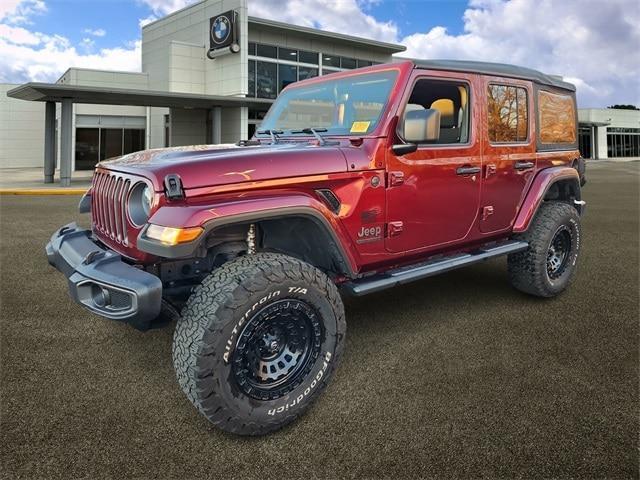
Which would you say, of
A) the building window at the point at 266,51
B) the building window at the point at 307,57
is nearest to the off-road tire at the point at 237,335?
the building window at the point at 266,51

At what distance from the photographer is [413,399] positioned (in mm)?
2826

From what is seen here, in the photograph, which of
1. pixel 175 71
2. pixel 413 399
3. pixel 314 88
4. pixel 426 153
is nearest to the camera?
pixel 413 399

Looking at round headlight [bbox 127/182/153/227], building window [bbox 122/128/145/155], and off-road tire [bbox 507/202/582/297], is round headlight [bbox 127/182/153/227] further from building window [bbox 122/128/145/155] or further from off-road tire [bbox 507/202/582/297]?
building window [bbox 122/128/145/155]

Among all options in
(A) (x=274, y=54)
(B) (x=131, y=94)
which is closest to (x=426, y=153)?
(B) (x=131, y=94)

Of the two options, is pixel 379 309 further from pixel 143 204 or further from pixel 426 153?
pixel 143 204

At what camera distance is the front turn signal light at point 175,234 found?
2318 millimetres

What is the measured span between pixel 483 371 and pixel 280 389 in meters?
1.40

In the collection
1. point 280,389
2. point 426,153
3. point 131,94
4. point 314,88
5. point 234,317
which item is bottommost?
point 280,389

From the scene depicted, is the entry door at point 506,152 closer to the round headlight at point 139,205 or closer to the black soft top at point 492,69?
the black soft top at point 492,69

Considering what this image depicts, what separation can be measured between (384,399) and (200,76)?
29179 mm

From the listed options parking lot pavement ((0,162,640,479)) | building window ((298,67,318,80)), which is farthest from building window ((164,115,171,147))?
→ parking lot pavement ((0,162,640,479))

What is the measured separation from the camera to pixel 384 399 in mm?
2834

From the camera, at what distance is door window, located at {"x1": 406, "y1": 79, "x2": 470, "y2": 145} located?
367 centimetres

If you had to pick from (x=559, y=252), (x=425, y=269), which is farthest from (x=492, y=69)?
(x=559, y=252)
